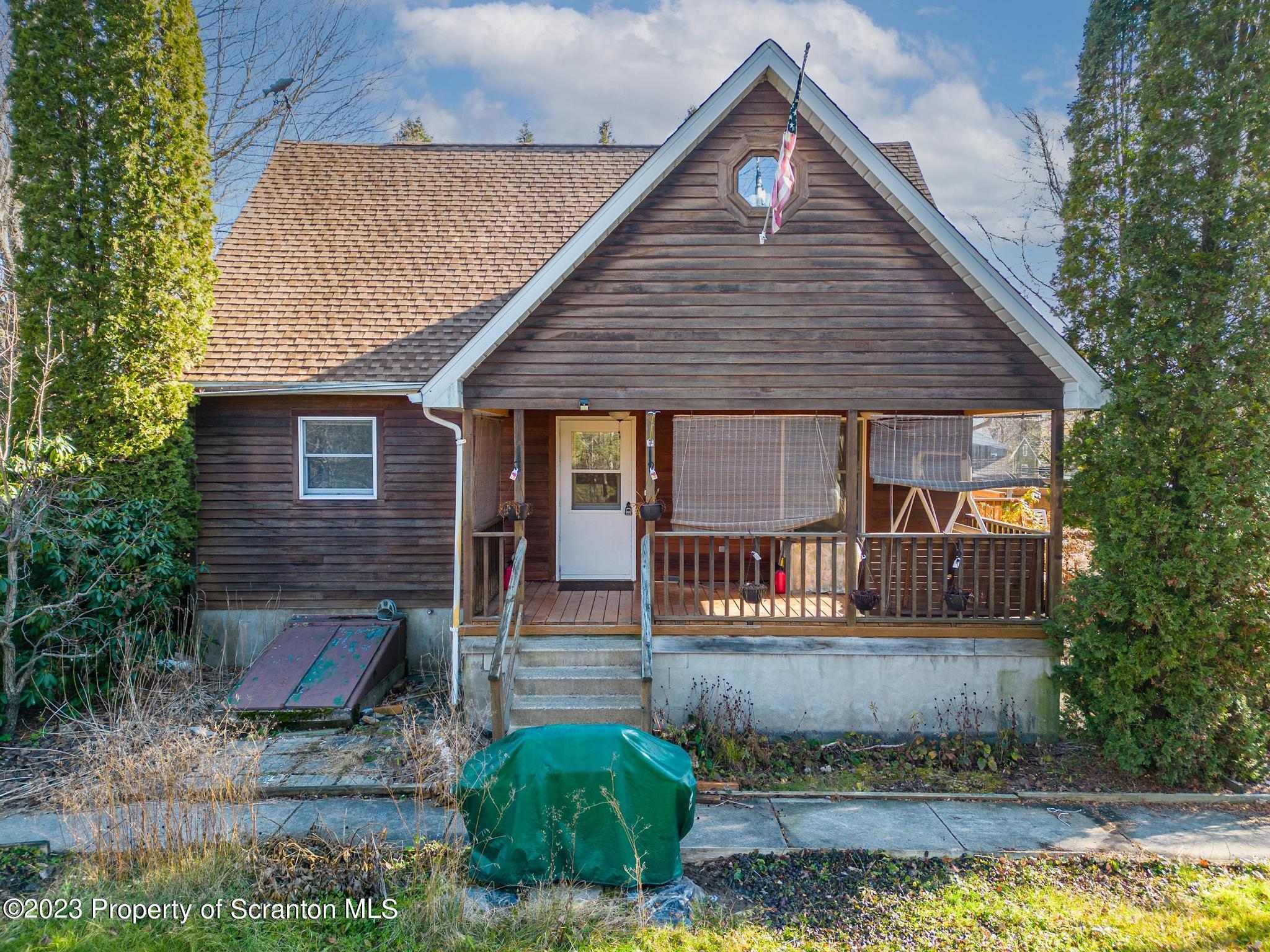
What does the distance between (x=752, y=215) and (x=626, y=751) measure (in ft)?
18.2

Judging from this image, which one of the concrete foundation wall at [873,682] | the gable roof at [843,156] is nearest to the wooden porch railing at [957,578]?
the concrete foundation wall at [873,682]

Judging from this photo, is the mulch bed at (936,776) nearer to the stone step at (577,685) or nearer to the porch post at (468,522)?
the stone step at (577,685)

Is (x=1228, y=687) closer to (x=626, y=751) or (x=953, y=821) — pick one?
(x=953, y=821)

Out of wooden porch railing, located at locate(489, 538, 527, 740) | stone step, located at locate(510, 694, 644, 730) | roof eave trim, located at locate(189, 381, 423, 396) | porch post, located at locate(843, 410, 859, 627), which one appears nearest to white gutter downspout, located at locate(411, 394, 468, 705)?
wooden porch railing, located at locate(489, 538, 527, 740)

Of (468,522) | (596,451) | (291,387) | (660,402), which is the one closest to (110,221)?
(291,387)

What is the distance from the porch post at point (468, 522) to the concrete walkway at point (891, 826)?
6.93 ft

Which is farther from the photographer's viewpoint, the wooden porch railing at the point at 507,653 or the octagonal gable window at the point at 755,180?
the octagonal gable window at the point at 755,180

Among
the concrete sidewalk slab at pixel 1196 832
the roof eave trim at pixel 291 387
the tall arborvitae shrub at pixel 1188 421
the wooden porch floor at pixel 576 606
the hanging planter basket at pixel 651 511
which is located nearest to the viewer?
the concrete sidewalk slab at pixel 1196 832

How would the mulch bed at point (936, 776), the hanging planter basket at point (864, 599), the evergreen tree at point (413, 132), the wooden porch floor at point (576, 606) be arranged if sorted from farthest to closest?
the evergreen tree at point (413, 132), the wooden porch floor at point (576, 606), the hanging planter basket at point (864, 599), the mulch bed at point (936, 776)

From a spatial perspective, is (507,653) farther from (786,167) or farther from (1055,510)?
(1055,510)

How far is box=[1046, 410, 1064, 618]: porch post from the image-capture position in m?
7.67

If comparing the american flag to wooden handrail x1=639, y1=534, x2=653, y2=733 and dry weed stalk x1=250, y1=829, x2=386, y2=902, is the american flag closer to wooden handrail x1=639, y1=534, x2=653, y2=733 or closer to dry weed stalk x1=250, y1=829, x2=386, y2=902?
wooden handrail x1=639, y1=534, x2=653, y2=733

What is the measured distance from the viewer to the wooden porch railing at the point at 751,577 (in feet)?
25.9

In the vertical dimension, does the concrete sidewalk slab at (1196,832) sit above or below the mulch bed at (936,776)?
below
